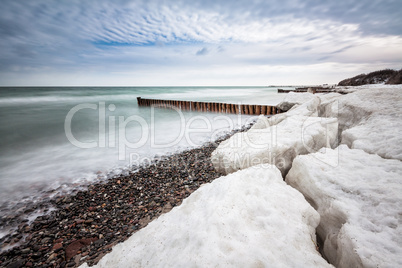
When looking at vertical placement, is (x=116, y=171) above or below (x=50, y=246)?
above

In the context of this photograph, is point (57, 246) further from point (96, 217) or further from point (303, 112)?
point (303, 112)

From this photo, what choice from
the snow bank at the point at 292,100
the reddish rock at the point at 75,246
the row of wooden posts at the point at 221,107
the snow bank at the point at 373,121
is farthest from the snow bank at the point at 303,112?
the row of wooden posts at the point at 221,107

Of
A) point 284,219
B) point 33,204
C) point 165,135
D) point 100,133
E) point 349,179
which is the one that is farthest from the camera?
point 100,133

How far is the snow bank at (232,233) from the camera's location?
1558mm

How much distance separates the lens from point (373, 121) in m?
3.82

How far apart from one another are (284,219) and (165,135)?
948 centimetres

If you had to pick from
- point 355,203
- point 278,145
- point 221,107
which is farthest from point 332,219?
point 221,107

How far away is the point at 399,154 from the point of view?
8.73 ft

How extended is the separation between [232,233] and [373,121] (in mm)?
4226

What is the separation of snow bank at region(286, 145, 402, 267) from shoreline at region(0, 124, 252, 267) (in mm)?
2857

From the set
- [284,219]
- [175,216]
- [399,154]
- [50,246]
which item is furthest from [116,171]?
[399,154]

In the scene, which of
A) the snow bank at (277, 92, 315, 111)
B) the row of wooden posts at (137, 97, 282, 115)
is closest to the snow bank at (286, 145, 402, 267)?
the snow bank at (277, 92, 315, 111)

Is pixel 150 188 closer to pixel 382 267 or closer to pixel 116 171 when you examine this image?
pixel 116 171

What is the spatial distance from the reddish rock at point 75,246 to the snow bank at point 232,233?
178 cm
